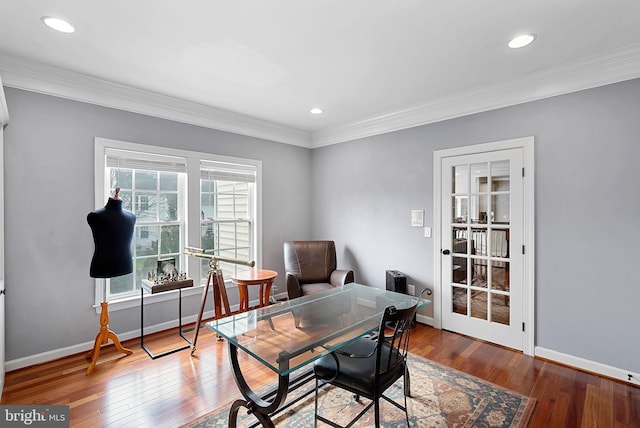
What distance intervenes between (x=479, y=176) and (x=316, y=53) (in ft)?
6.87

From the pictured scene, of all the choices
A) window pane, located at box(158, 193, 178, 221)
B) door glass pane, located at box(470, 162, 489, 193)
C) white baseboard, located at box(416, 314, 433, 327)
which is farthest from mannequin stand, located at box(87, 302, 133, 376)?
door glass pane, located at box(470, 162, 489, 193)

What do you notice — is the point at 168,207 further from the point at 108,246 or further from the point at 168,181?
the point at 108,246

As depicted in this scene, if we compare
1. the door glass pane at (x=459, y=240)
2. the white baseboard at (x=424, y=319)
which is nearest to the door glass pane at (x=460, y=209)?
the door glass pane at (x=459, y=240)

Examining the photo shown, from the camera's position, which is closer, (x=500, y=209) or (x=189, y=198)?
(x=500, y=209)

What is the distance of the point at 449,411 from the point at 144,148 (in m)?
3.62

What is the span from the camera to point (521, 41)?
230 centimetres

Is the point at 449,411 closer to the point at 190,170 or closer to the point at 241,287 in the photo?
the point at 241,287

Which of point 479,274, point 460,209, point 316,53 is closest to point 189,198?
point 316,53

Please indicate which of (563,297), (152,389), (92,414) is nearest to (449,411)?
(563,297)

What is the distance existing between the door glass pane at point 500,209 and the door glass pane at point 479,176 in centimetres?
14

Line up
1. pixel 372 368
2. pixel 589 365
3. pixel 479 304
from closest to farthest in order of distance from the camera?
pixel 372 368 < pixel 589 365 < pixel 479 304

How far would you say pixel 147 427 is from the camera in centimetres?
199

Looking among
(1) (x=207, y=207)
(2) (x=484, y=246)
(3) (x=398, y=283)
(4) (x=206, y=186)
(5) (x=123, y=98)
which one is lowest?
(3) (x=398, y=283)

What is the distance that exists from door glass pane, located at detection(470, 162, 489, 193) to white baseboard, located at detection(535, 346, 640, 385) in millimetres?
1606
